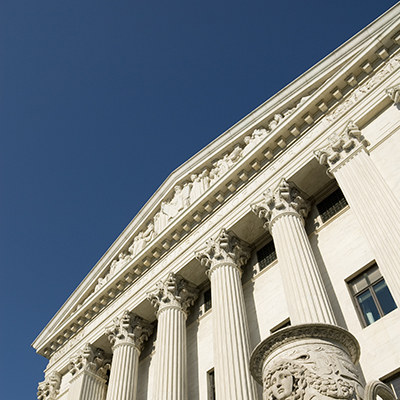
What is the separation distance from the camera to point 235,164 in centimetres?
2475

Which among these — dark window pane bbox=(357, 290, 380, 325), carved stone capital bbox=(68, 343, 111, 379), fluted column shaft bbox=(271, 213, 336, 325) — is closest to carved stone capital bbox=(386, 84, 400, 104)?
fluted column shaft bbox=(271, 213, 336, 325)

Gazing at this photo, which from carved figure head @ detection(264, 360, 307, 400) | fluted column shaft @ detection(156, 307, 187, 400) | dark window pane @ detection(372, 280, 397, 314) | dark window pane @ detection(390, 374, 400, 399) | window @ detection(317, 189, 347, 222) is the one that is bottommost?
carved figure head @ detection(264, 360, 307, 400)

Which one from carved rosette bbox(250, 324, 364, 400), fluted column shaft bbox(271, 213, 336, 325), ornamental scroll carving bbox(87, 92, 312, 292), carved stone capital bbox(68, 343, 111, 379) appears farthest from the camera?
carved stone capital bbox(68, 343, 111, 379)

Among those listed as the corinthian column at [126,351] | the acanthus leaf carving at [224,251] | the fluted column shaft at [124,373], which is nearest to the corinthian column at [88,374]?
the corinthian column at [126,351]

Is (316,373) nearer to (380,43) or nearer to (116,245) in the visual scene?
(380,43)

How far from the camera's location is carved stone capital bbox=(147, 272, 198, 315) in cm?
2459

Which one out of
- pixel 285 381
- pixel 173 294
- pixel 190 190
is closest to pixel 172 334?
pixel 173 294

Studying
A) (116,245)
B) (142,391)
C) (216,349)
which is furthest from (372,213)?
(116,245)

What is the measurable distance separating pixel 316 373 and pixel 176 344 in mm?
15001

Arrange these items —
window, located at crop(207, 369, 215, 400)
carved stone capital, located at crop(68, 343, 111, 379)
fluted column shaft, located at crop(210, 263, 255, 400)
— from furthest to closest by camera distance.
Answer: carved stone capital, located at crop(68, 343, 111, 379) < window, located at crop(207, 369, 215, 400) < fluted column shaft, located at crop(210, 263, 255, 400)

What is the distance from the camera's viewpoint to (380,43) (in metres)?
20.9

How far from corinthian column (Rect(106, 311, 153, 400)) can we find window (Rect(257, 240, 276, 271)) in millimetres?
8289

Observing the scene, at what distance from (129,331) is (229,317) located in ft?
28.8

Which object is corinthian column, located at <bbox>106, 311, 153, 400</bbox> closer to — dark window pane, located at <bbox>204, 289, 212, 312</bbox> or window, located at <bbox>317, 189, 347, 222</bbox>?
dark window pane, located at <bbox>204, 289, 212, 312</bbox>
